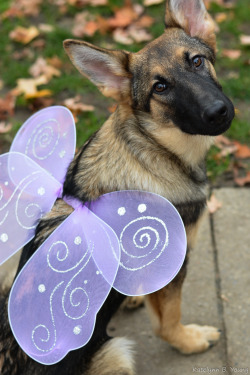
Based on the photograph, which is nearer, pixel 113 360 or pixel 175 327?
pixel 113 360

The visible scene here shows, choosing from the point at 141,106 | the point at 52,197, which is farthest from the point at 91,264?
the point at 141,106

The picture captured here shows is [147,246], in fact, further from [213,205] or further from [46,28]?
[46,28]

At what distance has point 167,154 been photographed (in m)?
3.10

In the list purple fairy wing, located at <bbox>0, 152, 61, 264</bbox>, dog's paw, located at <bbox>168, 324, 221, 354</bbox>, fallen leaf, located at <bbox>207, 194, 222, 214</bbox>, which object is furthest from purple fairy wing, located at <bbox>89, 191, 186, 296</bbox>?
fallen leaf, located at <bbox>207, 194, 222, 214</bbox>

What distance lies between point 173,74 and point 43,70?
3441 millimetres

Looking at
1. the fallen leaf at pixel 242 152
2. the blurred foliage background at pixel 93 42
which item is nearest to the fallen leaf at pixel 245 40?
the blurred foliage background at pixel 93 42

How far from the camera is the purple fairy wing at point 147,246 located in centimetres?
263

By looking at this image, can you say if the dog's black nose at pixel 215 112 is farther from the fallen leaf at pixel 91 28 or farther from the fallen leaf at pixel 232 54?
the fallen leaf at pixel 91 28

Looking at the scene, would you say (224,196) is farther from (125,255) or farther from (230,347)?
(125,255)

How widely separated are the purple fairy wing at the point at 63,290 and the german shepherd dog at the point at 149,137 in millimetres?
227

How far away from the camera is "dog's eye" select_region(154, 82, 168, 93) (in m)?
3.00

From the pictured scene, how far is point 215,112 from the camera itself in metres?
2.77

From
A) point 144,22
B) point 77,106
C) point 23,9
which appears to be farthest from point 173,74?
point 23,9

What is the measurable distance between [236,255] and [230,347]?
86cm
